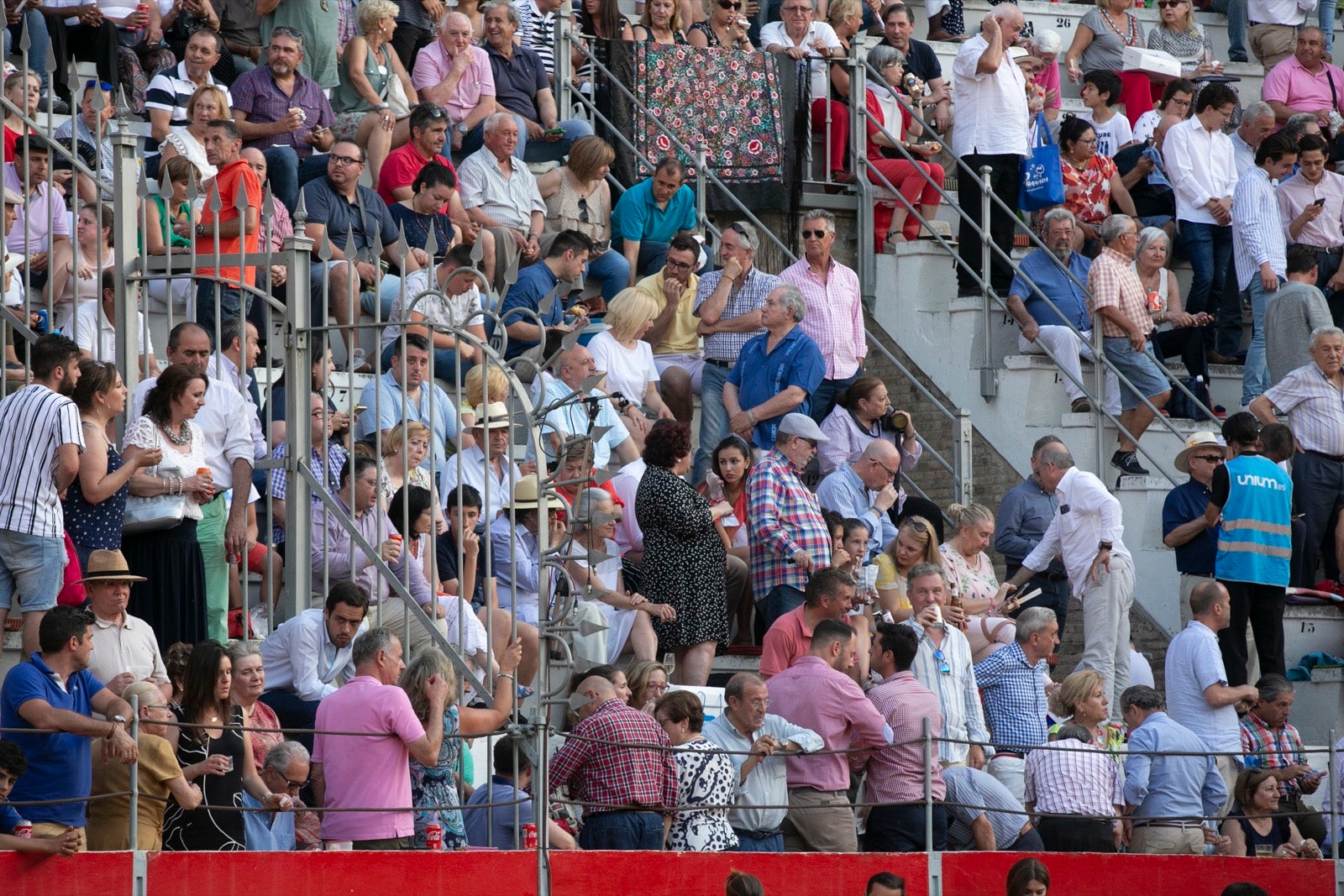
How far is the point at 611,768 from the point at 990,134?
24.2 ft

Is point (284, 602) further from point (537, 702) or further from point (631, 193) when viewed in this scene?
point (631, 193)

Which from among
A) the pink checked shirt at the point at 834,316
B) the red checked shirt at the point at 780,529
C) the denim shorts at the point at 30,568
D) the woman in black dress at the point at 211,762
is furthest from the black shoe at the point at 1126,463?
the denim shorts at the point at 30,568

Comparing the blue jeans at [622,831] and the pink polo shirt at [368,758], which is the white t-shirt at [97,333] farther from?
the blue jeans at [622,831]

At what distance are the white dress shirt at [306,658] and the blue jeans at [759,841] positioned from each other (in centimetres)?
170

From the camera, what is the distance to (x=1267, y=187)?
1538 cm

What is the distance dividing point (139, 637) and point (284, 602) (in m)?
0.96

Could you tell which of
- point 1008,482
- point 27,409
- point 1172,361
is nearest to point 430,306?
point 27,409

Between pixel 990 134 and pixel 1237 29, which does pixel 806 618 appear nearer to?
pixel 990 134

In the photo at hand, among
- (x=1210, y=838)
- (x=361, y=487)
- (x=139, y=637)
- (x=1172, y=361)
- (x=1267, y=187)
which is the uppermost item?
(x=1267, y=187)

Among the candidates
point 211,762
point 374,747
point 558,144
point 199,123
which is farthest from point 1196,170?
point 211,762

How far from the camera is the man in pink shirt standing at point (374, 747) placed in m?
8.38

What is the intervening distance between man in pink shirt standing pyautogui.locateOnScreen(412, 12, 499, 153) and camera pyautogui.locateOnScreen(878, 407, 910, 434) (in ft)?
10.2

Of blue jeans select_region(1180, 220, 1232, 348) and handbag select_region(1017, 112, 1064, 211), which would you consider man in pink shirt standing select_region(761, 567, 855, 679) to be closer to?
handbag select_region(1017, 112, 1064, 211)

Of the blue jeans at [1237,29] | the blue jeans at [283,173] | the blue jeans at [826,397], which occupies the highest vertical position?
the blue jeans at [1237,29]
